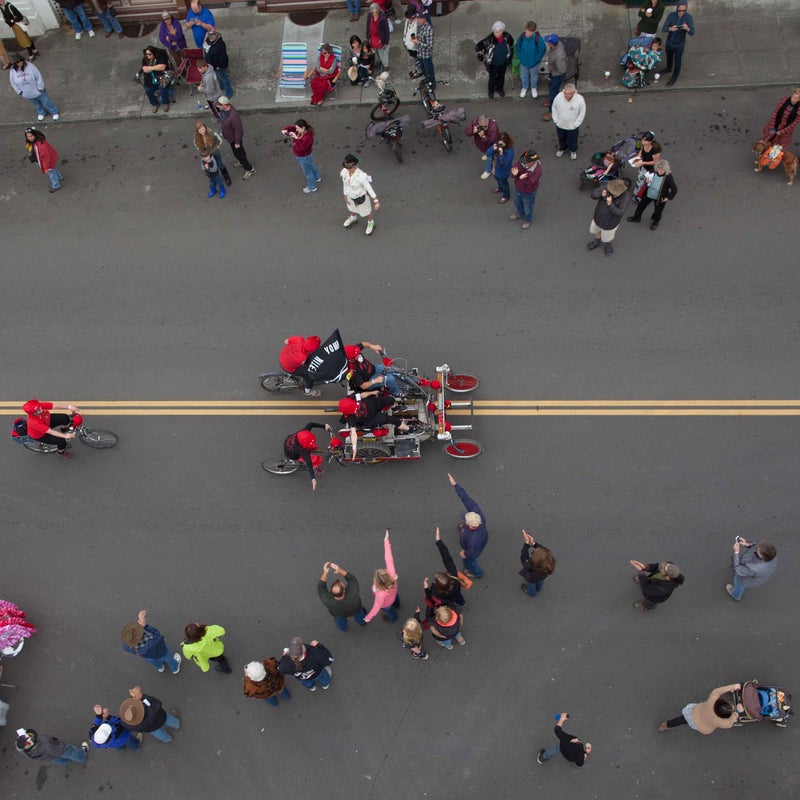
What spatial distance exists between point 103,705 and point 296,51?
41.3ft

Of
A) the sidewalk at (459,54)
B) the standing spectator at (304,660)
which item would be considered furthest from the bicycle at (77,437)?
the sidewalk at (459,54)

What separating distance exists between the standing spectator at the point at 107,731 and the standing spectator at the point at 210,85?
10.9 m

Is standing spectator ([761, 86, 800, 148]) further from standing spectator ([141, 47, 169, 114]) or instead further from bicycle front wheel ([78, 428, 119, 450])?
bicycle front wheel ([78, 428, 119, 450])

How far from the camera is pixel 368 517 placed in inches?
399

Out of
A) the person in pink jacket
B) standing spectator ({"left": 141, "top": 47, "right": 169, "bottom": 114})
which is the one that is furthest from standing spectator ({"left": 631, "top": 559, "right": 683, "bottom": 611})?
standing spectator ({"left": 141, "top": 47, "right": 169, "bottom": 114})

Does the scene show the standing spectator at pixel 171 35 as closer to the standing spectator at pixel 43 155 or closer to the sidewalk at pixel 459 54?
the sidewalk at pixel 459 54

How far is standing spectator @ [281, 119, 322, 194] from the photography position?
1205 centimetres

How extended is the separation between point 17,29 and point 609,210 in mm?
12876

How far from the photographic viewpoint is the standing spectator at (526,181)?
11.1 metres

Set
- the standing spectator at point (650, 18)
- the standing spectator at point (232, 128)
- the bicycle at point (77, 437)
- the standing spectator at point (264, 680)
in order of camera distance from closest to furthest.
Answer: the standing spectator at point (264, 680) < the bicycle at point (77, 437) < the standing spectator at point (232, 128) < the standing spectator at point (650, 18)

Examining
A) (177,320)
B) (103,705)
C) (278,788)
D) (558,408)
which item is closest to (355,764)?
(278,788)

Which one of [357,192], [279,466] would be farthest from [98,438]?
[357,192]

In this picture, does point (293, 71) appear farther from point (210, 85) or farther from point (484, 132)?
point (484, 132)

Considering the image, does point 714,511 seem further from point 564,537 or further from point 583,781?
point 583,781
